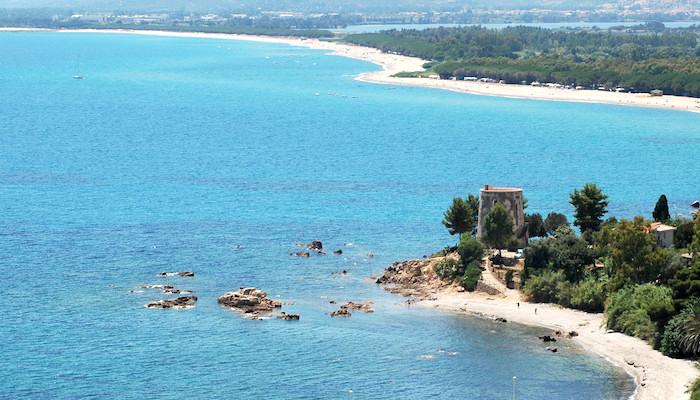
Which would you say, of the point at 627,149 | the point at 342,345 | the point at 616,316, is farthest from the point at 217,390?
the point at 627,149

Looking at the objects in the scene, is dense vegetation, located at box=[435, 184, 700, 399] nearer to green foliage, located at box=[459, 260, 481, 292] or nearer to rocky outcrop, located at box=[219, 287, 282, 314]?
green foliage, located at box=[459, 260, 481, 292]

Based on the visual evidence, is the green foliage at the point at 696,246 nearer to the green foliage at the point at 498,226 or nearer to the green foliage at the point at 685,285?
the green foliage at the point at 685,285

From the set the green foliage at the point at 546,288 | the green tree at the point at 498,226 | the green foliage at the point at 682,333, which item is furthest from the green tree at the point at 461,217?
the green foliage at the point at 682,333

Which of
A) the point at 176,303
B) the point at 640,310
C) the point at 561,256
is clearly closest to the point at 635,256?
the point at 640,310

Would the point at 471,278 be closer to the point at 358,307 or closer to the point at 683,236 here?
the point at 358,307

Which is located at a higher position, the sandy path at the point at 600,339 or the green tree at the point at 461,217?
the green tree at the point at 461,217

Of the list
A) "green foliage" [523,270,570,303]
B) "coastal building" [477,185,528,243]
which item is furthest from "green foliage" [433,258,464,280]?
"green foliage" [523,270,570,303]
